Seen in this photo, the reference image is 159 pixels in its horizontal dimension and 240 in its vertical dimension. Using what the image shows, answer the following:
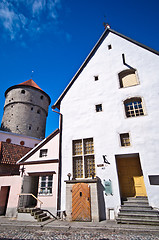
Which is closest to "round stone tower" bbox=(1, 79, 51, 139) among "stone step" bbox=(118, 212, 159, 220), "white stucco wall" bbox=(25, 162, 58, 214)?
"white stucco wall" bbox=(25, 162, 58, 214)

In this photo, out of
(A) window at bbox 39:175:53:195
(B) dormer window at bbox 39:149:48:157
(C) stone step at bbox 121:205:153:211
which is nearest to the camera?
(C) stone step at bbox 121:205:153:211

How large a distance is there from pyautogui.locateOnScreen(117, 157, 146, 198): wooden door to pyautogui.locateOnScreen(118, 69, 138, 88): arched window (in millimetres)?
6091

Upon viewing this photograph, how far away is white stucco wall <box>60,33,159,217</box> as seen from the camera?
991cm

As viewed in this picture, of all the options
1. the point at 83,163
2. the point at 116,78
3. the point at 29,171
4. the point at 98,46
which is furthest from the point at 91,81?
the point at 29,171

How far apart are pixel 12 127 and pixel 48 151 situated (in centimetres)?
2490

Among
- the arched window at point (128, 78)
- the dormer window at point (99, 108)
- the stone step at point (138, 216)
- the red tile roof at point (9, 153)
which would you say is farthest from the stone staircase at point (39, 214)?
the arched window at point (128, 78)

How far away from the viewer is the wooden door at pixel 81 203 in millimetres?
9486

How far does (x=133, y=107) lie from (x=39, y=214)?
1042cm

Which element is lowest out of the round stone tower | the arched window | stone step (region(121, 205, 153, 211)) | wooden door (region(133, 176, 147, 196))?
stone step (region(121, 205, 153, 211))

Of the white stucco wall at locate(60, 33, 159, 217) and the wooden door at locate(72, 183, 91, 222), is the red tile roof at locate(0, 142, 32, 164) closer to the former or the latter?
the white stucco wall at locate(60, 33, 159, 217)

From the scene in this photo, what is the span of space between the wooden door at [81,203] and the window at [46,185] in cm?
240

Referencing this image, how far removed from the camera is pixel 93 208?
9469mm

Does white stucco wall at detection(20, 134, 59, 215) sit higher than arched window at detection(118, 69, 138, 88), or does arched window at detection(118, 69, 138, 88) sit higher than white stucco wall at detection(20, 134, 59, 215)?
arched window at detection(118, 69, 138, 88)

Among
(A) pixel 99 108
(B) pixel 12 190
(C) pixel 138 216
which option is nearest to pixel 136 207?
(C) pixel 138 216
